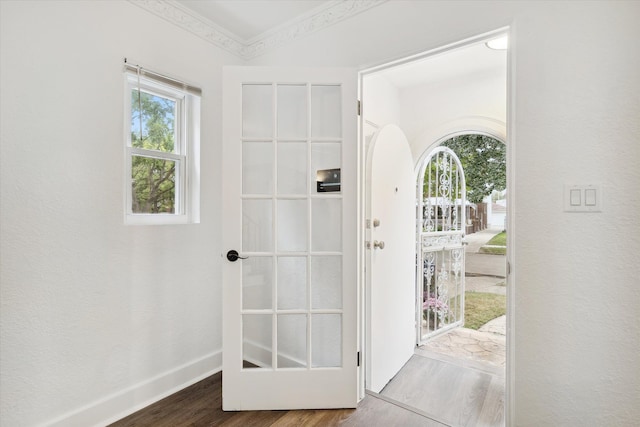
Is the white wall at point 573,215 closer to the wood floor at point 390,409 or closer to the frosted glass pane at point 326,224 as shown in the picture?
the wood floor at point 390,409

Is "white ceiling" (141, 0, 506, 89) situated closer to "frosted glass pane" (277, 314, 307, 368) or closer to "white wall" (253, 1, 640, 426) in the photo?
"white wall" (253, 1, 640, 426)

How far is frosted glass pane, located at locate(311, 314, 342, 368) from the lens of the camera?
6.25 ft

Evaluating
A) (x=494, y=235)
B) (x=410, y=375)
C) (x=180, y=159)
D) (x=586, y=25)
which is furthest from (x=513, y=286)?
(x=494, y=235)

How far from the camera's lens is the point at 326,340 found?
192cm

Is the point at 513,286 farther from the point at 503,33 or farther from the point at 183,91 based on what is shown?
the point at 183,91

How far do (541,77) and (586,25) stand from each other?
0.23 m

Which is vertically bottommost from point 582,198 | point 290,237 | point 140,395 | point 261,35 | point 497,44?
point 140,395

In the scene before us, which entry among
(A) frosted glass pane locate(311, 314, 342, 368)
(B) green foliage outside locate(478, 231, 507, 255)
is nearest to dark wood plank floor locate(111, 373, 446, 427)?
(A) frosted glass pane locate(311, 314, 342, 368)

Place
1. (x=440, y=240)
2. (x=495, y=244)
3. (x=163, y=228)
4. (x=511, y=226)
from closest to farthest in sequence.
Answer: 1. (x=511, y=226)
2. (x=163, y=228)
3. (x=440, y=240)
4. (x=495, y=244)

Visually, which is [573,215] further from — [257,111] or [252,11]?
[252,11]

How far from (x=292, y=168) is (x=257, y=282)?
71 centimetres

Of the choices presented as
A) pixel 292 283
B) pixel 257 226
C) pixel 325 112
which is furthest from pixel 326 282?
pixel 325 112

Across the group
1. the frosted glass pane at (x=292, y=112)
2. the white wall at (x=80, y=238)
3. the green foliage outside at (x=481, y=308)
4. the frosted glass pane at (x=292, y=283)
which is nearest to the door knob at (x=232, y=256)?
the frosted glass pane at (x=292, y=283)

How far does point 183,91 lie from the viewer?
2.10 m
